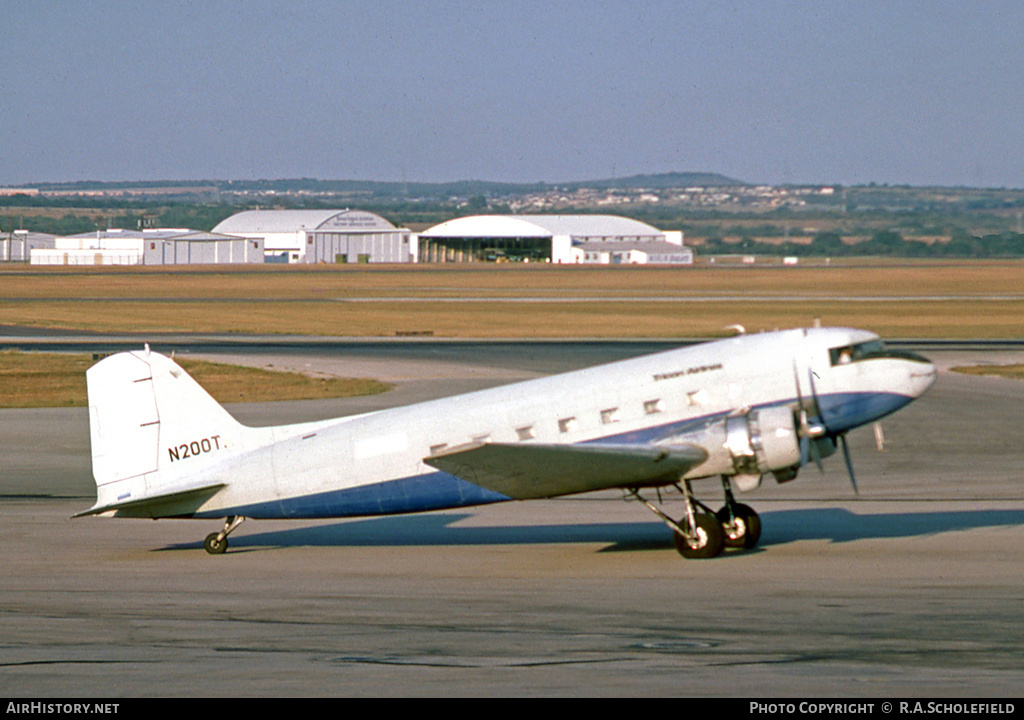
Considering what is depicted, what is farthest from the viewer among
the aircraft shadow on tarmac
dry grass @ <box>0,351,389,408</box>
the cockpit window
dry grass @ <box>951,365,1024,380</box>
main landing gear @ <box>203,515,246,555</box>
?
dry grass @ <box>951,365,1024,380</box>

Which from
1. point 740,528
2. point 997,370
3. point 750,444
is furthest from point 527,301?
point 750,444

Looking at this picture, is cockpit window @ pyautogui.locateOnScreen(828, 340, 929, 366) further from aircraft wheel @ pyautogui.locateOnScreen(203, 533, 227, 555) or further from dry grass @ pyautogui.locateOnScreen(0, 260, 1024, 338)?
dry grass @ pyautogui.locateOnScreen(0, 260, 1024, 338)

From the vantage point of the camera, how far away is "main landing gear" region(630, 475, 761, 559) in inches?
805

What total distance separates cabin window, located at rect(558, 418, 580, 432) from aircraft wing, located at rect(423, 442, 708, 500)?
732 mm

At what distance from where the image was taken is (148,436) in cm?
2047

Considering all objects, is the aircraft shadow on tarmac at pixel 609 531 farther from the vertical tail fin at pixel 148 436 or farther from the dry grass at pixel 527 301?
the dry grass at pixel 527 301

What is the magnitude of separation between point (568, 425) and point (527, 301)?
81634mm

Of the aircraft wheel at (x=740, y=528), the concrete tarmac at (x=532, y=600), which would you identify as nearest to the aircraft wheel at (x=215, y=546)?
the concrete tarmac at (x=532, y=600)

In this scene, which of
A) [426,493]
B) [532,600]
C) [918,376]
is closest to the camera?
[532,600]

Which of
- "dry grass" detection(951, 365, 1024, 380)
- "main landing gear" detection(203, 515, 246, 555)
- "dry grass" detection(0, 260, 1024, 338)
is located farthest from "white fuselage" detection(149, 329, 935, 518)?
"dry grass" detection(0, 260, 1024, 338)

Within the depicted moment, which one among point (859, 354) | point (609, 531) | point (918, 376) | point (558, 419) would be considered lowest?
point (609, 531)

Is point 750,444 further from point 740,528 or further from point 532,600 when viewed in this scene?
point 532,600
